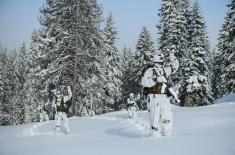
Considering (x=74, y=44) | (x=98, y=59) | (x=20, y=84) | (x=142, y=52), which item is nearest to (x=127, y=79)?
(x=142, y=52)

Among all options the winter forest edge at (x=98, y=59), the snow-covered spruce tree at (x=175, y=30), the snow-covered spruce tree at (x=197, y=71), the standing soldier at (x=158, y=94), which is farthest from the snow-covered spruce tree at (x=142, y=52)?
the standing soldier at (x=158, y=94)

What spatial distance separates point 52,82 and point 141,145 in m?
22.2

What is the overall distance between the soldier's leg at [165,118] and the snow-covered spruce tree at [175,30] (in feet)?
95.9

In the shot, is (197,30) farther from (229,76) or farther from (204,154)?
(204,154)

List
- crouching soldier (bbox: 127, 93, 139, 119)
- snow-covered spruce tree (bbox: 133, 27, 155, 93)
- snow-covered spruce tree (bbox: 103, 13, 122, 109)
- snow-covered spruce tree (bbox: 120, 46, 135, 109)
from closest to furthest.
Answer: crouching soldier (bbox: 127, 93, 139, 119)
snow-covered spruce tree (bbox: 103, 13, 122, 109)
snow-covered spruce tree (bbox: 133, 27, 155, 93)
snow-covered spruce tree (bbox: 120, 46, 135, 109)

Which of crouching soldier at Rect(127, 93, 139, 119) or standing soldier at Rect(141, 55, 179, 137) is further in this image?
crouching soldier at Rect(127, 93, 139, 119)

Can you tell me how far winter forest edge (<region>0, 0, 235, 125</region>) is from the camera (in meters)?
30.1

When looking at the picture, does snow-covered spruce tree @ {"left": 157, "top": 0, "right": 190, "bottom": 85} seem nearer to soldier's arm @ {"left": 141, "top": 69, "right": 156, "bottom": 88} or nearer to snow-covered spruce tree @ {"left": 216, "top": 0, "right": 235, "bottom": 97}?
snow-covered spruce tree @ {"left": 216, "top": 0, "right": 235, "bottom": 97}

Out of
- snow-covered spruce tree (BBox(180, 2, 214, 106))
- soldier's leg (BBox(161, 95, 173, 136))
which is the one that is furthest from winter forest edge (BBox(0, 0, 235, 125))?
soldier's leg (BBox(161, 95, 173, 136))

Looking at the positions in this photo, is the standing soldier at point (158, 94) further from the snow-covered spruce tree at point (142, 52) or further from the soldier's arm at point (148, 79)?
the snow-covered spruce tree at point (142, 52)

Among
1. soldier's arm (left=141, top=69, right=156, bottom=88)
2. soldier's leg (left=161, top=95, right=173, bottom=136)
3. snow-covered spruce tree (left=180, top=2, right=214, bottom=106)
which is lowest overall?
soldier's leg (left=161, top=95, right=173, bottom=136)

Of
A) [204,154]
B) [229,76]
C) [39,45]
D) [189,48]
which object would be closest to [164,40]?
[189,48]

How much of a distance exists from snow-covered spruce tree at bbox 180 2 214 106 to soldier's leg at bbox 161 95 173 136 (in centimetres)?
2968

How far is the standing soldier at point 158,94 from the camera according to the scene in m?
10.4
